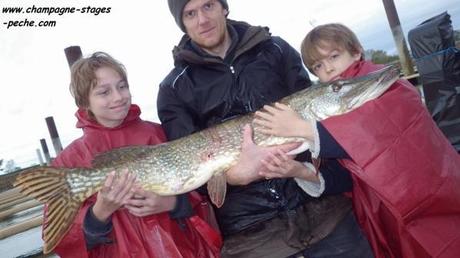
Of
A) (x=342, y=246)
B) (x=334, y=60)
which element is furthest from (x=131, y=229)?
(x=334, y=60)

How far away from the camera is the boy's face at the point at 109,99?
234 cm

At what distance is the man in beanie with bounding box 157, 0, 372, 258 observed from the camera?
2.12 meters

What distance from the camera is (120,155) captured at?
2.21 m

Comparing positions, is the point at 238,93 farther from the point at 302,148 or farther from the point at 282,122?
the point at 302,148

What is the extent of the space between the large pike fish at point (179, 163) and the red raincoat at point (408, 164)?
10.1 inches

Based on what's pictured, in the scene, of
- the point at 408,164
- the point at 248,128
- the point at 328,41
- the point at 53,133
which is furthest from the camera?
the point at 53,133

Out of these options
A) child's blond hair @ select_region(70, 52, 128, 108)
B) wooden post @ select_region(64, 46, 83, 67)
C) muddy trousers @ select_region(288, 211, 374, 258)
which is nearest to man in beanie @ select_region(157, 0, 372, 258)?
muddy trousers @ select_region(288, 211, 374, 258)

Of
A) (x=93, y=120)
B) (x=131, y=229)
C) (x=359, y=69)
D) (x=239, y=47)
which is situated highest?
(x=239, y=47)

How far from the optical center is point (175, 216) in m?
2.19

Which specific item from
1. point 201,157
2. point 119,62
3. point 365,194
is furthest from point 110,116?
point 365,194

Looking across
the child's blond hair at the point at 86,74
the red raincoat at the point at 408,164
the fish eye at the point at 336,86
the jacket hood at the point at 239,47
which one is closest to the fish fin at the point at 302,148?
the red raincoat at the point at 408,164

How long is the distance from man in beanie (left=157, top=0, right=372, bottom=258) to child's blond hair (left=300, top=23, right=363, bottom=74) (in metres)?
0.14

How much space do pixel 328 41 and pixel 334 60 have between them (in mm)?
119

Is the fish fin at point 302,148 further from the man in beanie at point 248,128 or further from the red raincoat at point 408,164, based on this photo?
the red raincoat at point 408,164
